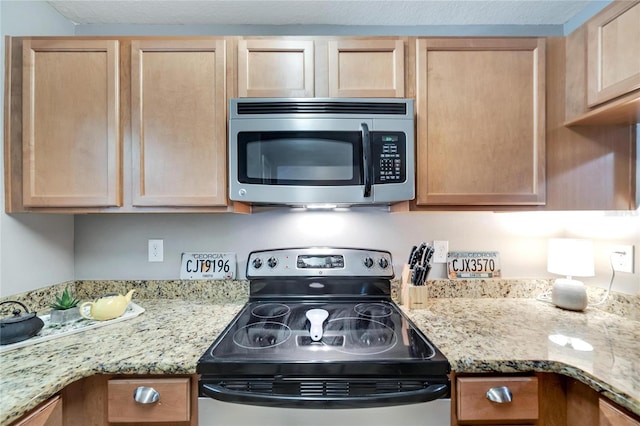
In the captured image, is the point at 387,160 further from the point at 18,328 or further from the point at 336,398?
the point at 18,328

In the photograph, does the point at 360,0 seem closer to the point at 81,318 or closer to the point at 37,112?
the point at 37,112

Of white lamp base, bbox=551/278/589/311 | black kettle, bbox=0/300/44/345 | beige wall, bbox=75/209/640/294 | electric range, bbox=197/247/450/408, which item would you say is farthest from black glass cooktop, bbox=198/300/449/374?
white lamp base, bbox=551/278/589/311

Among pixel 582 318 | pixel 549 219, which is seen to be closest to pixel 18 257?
pixel 582 318

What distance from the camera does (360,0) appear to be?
4.52 ft

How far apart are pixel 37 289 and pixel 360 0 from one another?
207cm

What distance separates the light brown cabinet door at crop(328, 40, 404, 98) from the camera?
124 cm

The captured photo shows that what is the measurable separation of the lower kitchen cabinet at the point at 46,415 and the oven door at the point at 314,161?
83 centimetres

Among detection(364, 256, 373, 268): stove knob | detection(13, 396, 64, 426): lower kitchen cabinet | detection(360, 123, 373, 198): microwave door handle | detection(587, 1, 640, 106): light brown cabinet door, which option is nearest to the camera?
detection(13, 396, 64, 426): lower kitchen cabinet

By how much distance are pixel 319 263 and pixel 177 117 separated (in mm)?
950

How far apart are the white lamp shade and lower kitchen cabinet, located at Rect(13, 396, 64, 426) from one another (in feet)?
6.72

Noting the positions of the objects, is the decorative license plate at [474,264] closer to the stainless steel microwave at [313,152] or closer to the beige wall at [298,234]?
the beige wall at [298,234]

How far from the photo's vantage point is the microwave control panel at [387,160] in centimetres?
119

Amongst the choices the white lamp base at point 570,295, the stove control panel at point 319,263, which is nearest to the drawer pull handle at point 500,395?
the stove control panel at point 319,263

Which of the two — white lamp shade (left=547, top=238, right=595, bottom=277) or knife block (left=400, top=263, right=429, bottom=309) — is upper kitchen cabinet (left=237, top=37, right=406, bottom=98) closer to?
knife block (left=400, top=263, right=429, bottom=309)
